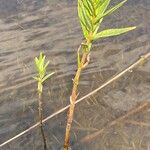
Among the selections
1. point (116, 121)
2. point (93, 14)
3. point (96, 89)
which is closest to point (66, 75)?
point (96, 89)

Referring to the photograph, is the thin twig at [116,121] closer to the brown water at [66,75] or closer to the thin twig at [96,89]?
the brown water at [66,75]

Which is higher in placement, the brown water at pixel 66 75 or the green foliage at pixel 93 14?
the green foliage at pixel 93 14

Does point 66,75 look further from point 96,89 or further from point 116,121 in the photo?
point 116,121

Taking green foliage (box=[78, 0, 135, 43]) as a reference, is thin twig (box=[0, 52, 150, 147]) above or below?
below

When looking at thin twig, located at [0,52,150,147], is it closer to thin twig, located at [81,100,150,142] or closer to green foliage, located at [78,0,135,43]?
thin twig, located at [81,100,150,142]

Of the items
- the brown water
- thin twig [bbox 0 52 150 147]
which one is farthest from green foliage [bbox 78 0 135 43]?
thin twig [bbox 0 52 150 147]

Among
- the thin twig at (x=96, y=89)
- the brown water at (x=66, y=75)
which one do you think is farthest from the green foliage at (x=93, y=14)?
the thin twig at (x=96, y=89)

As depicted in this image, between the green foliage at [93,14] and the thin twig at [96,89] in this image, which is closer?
the green foliage at [93,14]

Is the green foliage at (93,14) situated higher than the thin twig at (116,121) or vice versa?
the green foliage at (93,14)

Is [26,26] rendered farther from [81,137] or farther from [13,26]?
[81,137]
